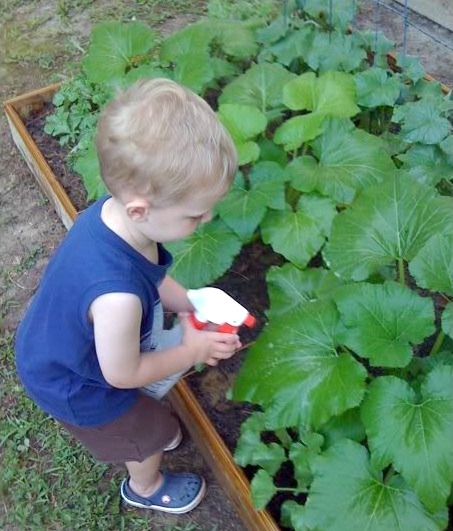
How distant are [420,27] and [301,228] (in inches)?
77.9

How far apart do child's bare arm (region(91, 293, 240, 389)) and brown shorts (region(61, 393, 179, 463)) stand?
0.66 ft

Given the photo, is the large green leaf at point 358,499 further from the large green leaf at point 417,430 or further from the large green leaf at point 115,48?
the large green leaf at point 115,48

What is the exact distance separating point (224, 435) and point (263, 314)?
1.55 feet

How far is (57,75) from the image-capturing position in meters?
3.76

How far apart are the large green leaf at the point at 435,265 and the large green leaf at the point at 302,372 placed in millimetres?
239

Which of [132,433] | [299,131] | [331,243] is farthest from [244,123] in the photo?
[132,433]

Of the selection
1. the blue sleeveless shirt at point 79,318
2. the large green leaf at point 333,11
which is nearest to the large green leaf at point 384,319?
the blue sleeveless shirt at point 79,318

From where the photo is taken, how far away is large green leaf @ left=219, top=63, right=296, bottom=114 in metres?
2.95

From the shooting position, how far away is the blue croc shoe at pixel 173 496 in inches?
91.7

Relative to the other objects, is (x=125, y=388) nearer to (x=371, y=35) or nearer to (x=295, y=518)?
(x=295, y=518)

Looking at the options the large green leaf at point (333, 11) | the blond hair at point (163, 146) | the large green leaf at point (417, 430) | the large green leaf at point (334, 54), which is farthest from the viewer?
the large green leaf at point (333, 11)

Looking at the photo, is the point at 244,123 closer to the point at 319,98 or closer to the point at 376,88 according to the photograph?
the point at 319,98

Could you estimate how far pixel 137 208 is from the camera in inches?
62.7

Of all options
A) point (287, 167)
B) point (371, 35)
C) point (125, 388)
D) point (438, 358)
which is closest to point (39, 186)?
point (287, 167)
